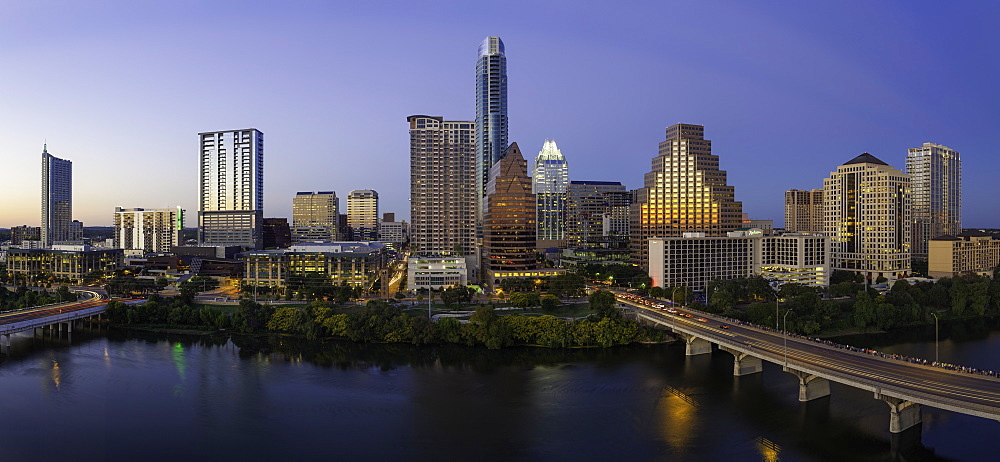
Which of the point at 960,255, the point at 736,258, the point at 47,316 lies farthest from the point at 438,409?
the point at 960,255

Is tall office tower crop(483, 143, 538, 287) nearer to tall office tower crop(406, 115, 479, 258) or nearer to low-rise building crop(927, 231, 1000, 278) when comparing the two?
tall office tower crop(406, 115, 479, 258)

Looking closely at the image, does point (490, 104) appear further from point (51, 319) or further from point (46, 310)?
point (51, 319)

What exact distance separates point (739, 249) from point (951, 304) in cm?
2658

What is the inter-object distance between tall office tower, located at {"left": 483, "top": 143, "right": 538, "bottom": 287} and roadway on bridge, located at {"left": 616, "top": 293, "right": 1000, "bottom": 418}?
4386 cm

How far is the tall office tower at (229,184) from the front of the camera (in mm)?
179500

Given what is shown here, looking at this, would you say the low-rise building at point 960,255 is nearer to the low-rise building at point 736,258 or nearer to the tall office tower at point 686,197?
the low-rise building at point 736,258

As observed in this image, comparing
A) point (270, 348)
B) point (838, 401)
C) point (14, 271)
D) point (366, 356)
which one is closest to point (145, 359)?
point (270, 348)

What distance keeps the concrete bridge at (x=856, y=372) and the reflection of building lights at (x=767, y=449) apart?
19.8ft

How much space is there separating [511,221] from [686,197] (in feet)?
95.4

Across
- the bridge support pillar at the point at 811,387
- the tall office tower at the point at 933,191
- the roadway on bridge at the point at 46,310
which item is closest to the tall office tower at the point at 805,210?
the tall office tower at the point at 933,191

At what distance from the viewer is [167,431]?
36.4 m

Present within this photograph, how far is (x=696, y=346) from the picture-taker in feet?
180

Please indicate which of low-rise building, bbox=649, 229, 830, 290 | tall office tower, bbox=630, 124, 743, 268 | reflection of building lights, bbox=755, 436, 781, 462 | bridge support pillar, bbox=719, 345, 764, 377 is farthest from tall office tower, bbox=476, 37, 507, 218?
reflection of building lights, bbox=755, 436, 781, 462

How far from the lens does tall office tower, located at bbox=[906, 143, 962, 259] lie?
148625mm
